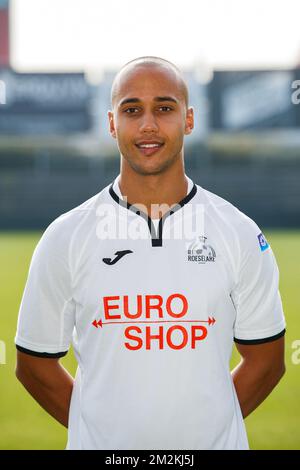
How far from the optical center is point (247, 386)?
2.65 metres

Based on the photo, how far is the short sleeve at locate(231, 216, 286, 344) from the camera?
2469 millimetres

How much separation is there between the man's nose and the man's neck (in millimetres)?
184

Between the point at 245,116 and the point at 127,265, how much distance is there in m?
24.0

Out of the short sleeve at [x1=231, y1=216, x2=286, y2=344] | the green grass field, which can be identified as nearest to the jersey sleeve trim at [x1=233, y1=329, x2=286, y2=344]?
the short sleeve at [x1=231, y1=216, x2=286, y2=344]

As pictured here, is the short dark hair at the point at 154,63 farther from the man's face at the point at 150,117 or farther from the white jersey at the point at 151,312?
the white jersey at the point at 151,312

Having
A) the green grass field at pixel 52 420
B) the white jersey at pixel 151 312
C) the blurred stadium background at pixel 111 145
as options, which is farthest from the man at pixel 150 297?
the blurred stadium background at pixel 111 145

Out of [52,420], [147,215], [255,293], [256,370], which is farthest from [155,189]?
[52,420]

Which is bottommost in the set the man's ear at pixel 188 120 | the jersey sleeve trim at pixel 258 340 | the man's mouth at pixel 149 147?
the jersey sleeve trim at pixel 258 340

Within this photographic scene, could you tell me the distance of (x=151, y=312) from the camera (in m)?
2.38

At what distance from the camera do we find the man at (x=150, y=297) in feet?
7.74

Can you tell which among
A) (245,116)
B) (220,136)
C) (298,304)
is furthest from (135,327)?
(220,136)

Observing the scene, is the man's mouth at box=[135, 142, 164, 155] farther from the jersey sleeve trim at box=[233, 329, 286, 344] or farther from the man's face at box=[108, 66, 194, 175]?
the jersey sleeve trim at box=[233, 329, 286, 344]

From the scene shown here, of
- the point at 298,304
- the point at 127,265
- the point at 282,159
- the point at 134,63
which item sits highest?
the point at 282,159
